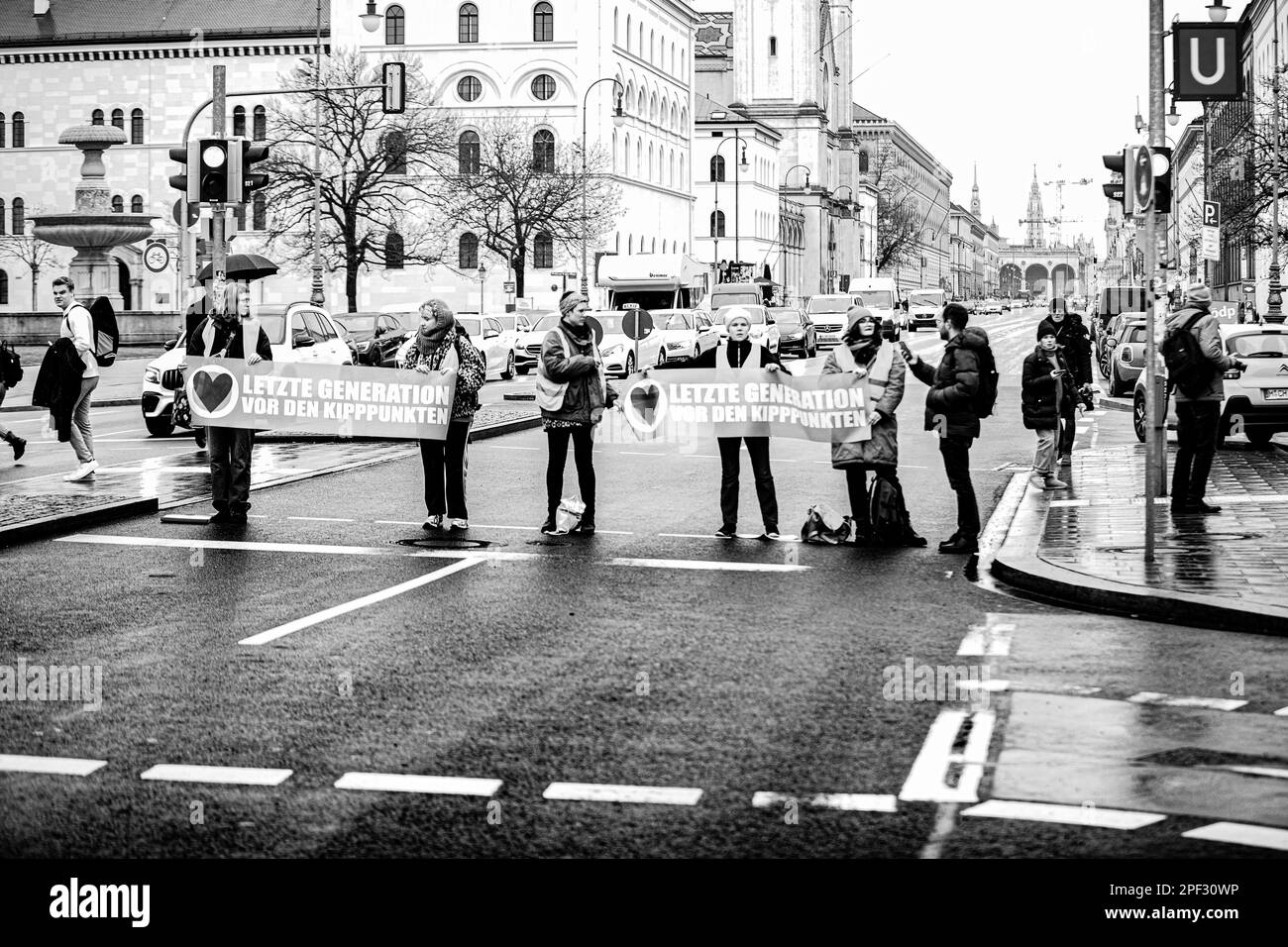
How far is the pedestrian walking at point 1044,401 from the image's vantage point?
60.7ft

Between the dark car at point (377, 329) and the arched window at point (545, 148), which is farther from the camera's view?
the arched window at point (545, 148)

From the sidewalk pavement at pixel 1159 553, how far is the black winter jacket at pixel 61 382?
9.40 metres

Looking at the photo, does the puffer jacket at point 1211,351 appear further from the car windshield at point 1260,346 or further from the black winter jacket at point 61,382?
the black winter jacket at point 61,382

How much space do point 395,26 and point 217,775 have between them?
85854mm

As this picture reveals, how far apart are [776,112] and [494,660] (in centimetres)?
14571

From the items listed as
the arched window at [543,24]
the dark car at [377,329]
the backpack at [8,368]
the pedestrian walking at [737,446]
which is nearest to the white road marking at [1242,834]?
the pedestrian walking at [737,446]

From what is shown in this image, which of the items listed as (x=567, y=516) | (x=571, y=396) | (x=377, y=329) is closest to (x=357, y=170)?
(x=377, y=329)

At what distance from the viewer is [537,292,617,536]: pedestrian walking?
14.9 metres

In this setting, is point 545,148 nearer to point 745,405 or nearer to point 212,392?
point 212,392

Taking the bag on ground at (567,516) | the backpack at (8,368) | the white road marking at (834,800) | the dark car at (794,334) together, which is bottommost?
the white road marking at (834,800)

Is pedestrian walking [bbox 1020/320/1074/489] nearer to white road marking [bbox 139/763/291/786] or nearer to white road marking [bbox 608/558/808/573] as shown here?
white road marking [bbox 608/558/808/573]

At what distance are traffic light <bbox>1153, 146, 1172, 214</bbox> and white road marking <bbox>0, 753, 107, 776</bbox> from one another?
11.0m

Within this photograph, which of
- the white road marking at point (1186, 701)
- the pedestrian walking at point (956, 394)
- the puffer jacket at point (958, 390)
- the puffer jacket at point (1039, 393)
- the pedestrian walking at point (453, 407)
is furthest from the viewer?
the puffer jacket at point (1039, 393)

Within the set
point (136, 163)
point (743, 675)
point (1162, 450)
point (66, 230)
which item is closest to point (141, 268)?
point (136, 163)
